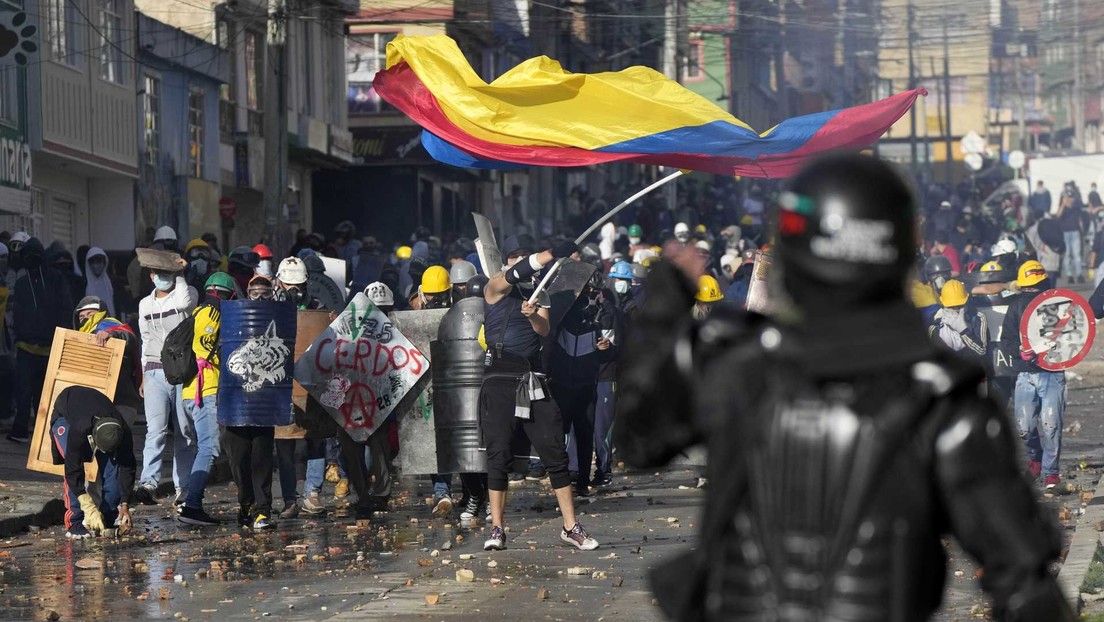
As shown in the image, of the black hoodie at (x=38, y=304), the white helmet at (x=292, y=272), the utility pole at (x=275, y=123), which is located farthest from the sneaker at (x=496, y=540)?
the utility pole at (x=275, y=123)

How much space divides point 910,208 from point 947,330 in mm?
11139

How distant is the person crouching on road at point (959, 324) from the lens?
1370 centimetres

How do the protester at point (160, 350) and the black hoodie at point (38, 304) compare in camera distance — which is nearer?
the protester at point (160, 350)

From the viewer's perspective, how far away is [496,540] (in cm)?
1052

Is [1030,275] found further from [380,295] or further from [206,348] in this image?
[206,348]

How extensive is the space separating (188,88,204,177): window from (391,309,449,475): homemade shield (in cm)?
1803

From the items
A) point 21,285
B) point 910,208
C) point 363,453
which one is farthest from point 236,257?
point 910,208

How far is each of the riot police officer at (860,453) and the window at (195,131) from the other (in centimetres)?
2810

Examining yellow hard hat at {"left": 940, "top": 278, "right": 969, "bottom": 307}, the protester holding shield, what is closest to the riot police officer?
the protester holding shield

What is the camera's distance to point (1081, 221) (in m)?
38.1

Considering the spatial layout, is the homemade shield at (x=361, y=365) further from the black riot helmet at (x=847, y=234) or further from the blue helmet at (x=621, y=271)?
the black riot helmet at (x=847, y=234)

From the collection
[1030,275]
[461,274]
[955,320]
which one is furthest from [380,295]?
[1030,275]

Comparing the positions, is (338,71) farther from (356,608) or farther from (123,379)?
(356,608)

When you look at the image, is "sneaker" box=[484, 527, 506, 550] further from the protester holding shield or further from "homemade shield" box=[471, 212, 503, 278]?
"homemade shield" box=[471, 212, 503, 278]
